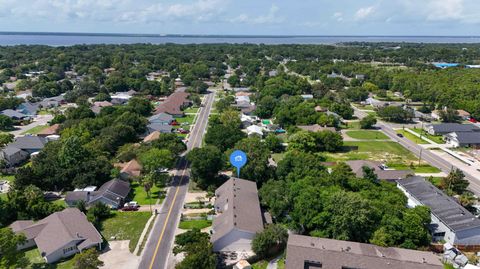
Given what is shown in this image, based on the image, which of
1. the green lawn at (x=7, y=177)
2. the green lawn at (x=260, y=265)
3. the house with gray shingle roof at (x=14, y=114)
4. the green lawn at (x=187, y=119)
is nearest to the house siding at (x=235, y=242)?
the green lawn at (x=260, y=265)

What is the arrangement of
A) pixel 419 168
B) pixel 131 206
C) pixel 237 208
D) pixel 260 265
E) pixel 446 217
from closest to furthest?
pixel 260 265, pixel 446 217, pixel 237 208, pixel 131 206, pixel 419 168

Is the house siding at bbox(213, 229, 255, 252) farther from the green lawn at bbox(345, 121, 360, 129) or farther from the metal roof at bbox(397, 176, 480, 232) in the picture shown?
the green lawn at bbox(345, 121, 360, 129)

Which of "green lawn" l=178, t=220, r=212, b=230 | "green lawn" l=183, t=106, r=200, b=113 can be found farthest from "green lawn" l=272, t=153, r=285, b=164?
"green lawn" l=183, t=106, r=200, b=113

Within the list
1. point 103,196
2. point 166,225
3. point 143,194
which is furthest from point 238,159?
point 103,196

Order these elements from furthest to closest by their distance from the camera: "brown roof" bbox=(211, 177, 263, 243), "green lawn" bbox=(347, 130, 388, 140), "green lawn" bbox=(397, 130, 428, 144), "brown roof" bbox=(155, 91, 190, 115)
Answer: "brown roof" bbox=(155, 91, 190, 115)
"green lawn" bbox=(347, 130, 388, 140)
"green lawn" bbox=(397, 130, 428, 144)
"brown roof" bbox=(211, 177, 263, 243)

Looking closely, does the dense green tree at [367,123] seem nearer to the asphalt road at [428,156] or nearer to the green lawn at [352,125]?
the green lawn at [352,125]

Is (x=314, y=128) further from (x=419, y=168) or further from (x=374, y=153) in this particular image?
(x=419, y=168)
